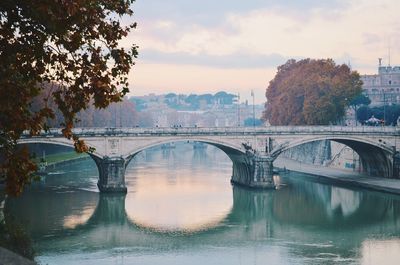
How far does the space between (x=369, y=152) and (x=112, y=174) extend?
91.1 feet

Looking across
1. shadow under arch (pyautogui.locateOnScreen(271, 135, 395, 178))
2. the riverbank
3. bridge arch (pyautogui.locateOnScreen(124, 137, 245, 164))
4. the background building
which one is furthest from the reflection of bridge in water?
the background building

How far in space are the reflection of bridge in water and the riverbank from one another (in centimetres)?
153

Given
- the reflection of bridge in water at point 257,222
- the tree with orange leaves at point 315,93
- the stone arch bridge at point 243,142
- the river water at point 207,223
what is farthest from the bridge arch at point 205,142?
the tree with orange leaves at point 315,93

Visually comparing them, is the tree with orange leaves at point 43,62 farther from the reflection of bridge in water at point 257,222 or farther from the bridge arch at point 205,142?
the bridge arch at point 205,142

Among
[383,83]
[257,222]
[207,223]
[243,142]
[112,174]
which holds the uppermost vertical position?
[383,83]

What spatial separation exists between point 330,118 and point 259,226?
38.4m

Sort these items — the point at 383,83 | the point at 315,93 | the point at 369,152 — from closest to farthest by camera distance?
the point at 369,152
the point at 315,93
the point at 383,83

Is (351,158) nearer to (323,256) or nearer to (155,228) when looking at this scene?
(155,228)

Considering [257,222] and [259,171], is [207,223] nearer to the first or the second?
[257,222]

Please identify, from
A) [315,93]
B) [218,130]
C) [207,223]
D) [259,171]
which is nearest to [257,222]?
[207,223]

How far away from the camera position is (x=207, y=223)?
4522cm

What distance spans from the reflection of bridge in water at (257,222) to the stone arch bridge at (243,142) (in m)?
2.37

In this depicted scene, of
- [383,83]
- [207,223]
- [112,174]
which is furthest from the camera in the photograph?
[383,83]

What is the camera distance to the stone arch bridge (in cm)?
5812
